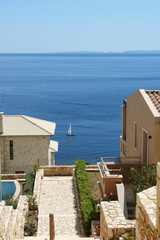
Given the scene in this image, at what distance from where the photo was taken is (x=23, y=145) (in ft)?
95.5

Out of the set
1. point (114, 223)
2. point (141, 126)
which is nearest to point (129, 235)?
point (114, 223)

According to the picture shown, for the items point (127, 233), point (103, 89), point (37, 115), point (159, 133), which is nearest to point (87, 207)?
point (159, 133)

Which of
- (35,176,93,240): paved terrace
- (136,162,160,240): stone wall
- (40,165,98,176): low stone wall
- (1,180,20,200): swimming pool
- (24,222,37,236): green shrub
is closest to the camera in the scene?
(136,162,160,240): stone wall

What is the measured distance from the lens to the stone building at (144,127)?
13.0 m

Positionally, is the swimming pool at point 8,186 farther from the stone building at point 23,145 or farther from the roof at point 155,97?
the roof at point 155,97

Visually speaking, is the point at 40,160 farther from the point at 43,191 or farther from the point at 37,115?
the point at 37,115

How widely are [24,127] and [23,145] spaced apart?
1419 millimetres

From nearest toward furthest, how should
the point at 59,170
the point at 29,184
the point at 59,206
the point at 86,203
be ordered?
the point at 86,203, the point at 59,206, the point at 29,184, the point at 59,170

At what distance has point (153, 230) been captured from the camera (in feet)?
17.5

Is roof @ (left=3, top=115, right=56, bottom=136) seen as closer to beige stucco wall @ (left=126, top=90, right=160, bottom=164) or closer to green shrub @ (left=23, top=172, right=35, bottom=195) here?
green shrub @ (left=23, top=172, right=35, bottom=195)

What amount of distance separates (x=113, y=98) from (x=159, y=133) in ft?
329

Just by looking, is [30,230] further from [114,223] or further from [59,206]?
[114,223]

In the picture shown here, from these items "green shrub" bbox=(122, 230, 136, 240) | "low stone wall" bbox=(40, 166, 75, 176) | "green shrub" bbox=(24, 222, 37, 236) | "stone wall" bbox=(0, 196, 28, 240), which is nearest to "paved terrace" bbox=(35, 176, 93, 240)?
"green shrub" bbox=(24, 222, 37, 236)

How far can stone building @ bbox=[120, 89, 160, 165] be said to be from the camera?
42.7 feet
